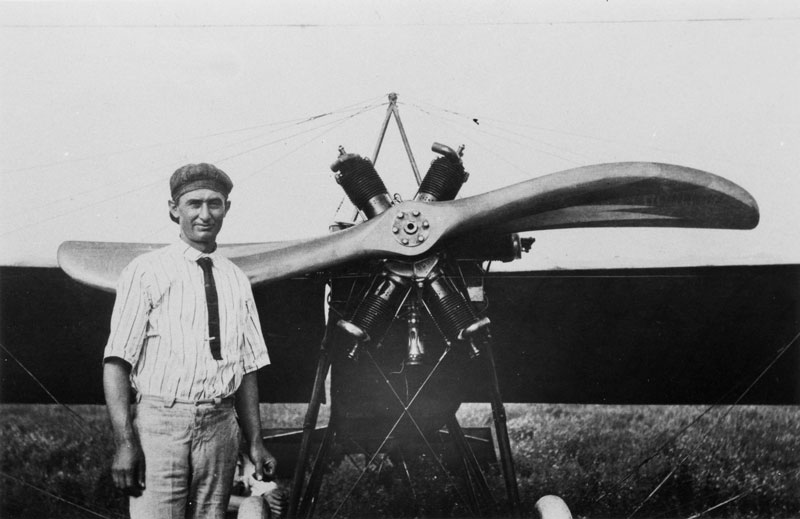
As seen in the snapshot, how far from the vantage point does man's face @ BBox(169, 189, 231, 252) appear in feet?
7.57

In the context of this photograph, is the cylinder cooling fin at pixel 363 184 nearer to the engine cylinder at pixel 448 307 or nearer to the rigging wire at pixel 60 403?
the engine cylinder at pixel 448 307

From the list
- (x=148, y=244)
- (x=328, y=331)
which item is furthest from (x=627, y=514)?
(x=148, y=244)

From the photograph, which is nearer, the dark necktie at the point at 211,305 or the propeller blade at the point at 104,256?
the dark necktie at the point at 211,305

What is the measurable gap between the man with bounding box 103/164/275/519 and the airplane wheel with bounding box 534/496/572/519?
1095 mm

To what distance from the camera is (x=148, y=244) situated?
3084 millimetres

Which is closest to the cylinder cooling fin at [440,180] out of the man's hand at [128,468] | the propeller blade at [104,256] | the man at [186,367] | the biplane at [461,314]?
the biplane at [461,314]

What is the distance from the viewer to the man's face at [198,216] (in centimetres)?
231

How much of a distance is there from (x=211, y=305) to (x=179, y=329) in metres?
0.14

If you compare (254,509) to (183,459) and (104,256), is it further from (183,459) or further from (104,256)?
(104,256)

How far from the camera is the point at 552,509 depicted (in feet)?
8.22

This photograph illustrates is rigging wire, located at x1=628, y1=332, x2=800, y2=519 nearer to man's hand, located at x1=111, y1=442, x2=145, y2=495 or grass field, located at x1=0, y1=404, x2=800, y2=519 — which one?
grass field, located at x1=0, y1=404, x2=800, y2=519

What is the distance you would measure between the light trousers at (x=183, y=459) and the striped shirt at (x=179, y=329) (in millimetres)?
58

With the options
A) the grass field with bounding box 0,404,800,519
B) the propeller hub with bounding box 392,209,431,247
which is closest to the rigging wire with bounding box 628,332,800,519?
the grass field with bounding box 0,404,800,519

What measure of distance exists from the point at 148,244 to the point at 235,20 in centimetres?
121
